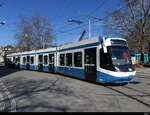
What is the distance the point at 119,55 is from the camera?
25.3ft

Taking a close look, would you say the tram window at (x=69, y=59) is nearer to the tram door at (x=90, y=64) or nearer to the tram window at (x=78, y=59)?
the tram window at (x=78, y=59)

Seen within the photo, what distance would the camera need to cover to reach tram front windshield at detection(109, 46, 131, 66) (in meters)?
7.53

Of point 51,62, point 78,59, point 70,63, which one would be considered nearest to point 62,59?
point 70,63

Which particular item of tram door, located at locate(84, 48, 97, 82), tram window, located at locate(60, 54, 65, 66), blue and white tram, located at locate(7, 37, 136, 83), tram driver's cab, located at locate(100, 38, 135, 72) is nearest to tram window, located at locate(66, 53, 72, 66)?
blue and white tram, located at locate(7, 37, 136, 83)

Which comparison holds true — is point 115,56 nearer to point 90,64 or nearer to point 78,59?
point 90,64

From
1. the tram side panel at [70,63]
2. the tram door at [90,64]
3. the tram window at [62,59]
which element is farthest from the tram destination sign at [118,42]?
the tram window at [62,59]

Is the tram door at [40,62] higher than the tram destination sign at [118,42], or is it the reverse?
the tram destination sign at [118,42]

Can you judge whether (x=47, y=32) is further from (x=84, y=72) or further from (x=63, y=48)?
(x=84, y=72)

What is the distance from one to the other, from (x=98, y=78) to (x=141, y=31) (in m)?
22.6

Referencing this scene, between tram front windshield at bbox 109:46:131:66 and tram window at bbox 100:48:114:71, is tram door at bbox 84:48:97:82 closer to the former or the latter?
tram window at bbox 100:48:114:71

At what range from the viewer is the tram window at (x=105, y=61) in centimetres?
746

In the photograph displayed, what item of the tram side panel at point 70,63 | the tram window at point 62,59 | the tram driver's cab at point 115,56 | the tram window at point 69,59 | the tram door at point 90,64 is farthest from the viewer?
the tram window at point 62,59

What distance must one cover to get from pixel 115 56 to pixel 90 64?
6.12ft

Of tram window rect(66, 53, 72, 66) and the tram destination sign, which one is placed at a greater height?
the tram destination sign
